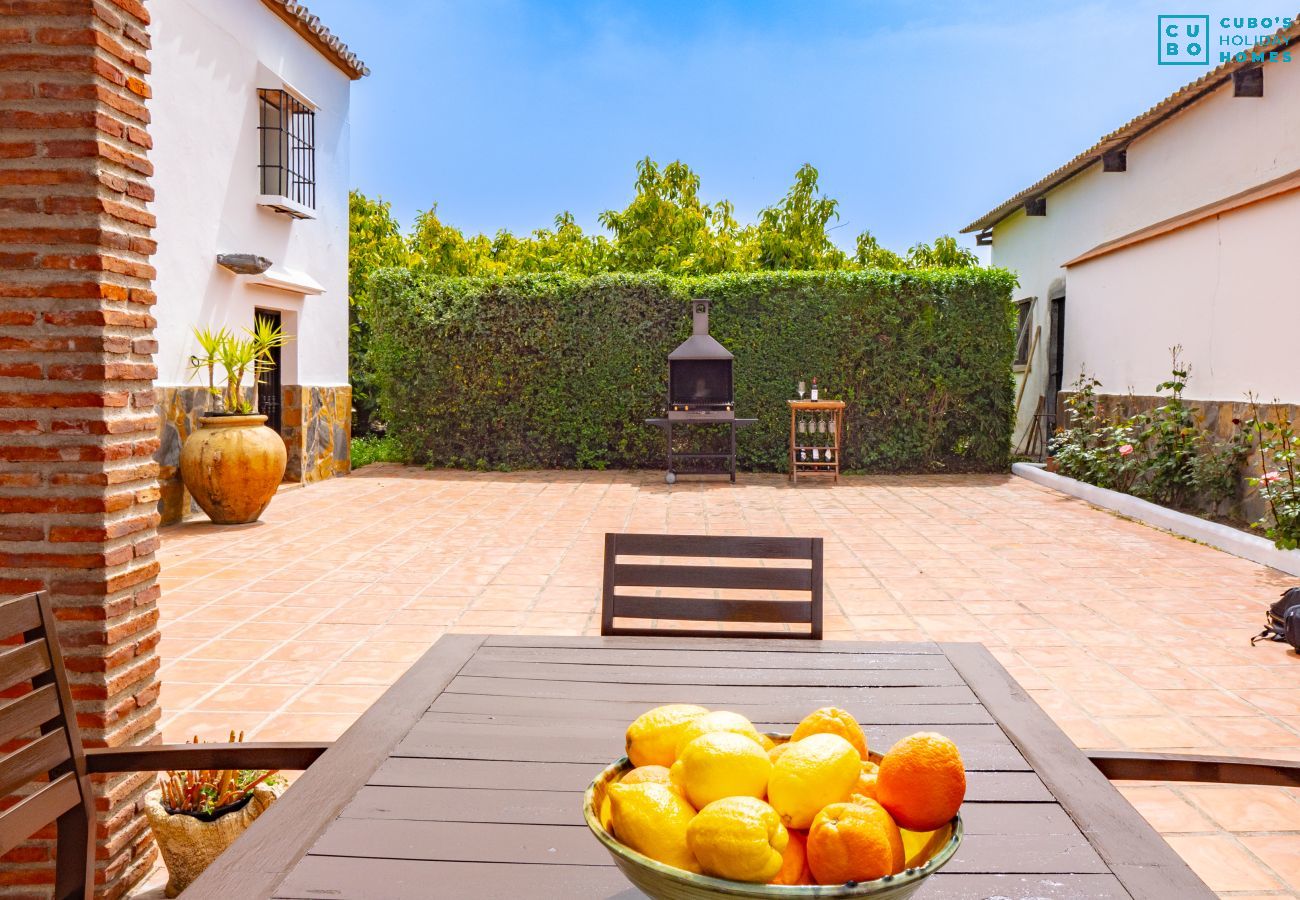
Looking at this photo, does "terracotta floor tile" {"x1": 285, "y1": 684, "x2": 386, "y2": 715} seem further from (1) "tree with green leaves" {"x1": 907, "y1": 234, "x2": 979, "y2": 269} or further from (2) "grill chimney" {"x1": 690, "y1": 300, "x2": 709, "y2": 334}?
(1) "tree with green leaves" {"x1": 907, "y1": 234, "x2": 979, "y2": 269}

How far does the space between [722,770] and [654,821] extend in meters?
0.09

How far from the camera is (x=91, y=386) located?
7.47ft

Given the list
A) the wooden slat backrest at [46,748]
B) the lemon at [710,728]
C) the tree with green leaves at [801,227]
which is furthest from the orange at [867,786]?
the tree with green leaves at [801,227]

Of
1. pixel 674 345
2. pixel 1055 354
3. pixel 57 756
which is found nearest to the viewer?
pixel 57 756

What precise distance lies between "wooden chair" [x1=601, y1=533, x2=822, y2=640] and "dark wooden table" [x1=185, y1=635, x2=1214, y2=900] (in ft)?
0.44

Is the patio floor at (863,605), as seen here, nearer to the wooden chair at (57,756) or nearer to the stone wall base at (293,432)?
the stone wall base at (293,432)

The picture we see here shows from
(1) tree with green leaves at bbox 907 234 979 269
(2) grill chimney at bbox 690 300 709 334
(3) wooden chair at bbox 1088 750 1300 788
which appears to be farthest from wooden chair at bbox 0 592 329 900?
(1) tree with green leaves at bbox 907 234 979 269

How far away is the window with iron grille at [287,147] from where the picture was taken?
31.5 ft

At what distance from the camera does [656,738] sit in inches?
43.4

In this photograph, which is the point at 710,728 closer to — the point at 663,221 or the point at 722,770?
the point at 722,770

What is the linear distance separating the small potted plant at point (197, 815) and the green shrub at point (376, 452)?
10.2 metres

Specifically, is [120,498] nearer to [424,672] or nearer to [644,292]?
[424,672]

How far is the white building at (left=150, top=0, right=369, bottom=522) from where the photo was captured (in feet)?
25.4

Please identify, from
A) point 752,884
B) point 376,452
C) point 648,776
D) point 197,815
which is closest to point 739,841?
point 752,884
